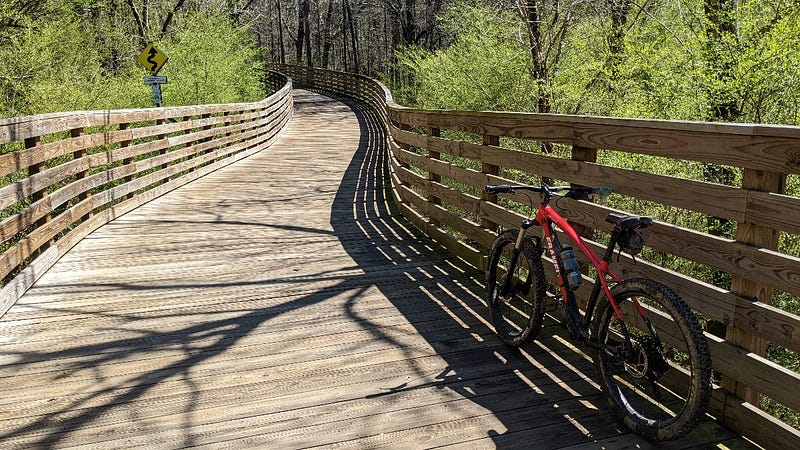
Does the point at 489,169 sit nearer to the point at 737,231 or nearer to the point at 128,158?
the point at 737,231

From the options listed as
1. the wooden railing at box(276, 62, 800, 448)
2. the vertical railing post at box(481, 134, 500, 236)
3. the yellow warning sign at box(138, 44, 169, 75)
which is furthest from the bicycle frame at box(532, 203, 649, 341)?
the yellow warning sign at box(138, 44, 169, 75)

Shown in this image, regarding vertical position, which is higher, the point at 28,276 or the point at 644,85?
the point at 644,85

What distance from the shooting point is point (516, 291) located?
14.0 ft

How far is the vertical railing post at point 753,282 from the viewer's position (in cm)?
277

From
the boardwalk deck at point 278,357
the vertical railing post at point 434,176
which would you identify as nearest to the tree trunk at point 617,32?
the vertical railing post at point 434,176

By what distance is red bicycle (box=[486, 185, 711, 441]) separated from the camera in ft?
9.04

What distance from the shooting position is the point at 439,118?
21.5 ft

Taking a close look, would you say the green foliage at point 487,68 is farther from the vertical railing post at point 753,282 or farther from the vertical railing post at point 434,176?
the vertical railing post at point 753,282

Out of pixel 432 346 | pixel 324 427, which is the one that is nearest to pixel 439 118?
pixel 432 346

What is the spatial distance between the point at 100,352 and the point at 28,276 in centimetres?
177

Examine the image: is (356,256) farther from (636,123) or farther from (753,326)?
(753,326)

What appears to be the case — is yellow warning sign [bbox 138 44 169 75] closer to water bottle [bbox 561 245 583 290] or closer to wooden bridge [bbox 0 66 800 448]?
wooden bridge [bbox 0 66 800 448]

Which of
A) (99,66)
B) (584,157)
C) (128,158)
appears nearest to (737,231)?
(584,157)

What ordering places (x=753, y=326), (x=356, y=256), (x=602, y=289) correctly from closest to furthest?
(x=753, y=326) < (x=602, y=289) < (x=356, y=256)
